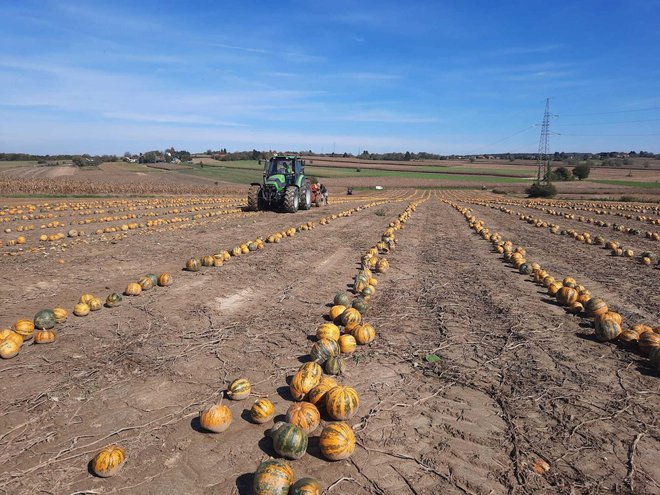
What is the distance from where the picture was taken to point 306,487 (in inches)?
134

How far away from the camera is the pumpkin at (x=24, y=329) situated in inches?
255

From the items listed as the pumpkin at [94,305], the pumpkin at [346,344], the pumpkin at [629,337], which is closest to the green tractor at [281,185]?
the pumpkin at [94,305]

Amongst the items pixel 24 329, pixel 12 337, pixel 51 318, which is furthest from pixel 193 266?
pixel 12 337

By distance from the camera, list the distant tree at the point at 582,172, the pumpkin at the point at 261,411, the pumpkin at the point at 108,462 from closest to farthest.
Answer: the pumpkin at the point at 108,462, the pumpkin at the point at 261,411, the distant tree at the point at 582,172

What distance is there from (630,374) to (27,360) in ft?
28.3

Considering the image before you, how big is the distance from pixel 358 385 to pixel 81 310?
5531 millimetres

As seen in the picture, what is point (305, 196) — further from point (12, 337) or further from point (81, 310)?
point (12, 337)

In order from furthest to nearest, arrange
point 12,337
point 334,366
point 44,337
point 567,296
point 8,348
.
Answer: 1. point 567,296
2. point 44,337
3. point 12,337
4. point 8,348
5. point 334,366

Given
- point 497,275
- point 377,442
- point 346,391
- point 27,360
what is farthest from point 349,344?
point 497,275

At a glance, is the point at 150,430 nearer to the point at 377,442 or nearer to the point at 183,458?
the point at 183,458

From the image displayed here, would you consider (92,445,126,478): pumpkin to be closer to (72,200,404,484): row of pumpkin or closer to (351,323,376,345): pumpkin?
(72,200,404,484): row of pumpkin

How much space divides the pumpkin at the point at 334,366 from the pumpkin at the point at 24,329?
4904 mm

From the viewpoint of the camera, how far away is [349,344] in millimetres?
6301

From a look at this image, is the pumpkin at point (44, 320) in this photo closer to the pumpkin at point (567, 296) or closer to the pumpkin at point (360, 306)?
the pumpkin at point (360, 306)
